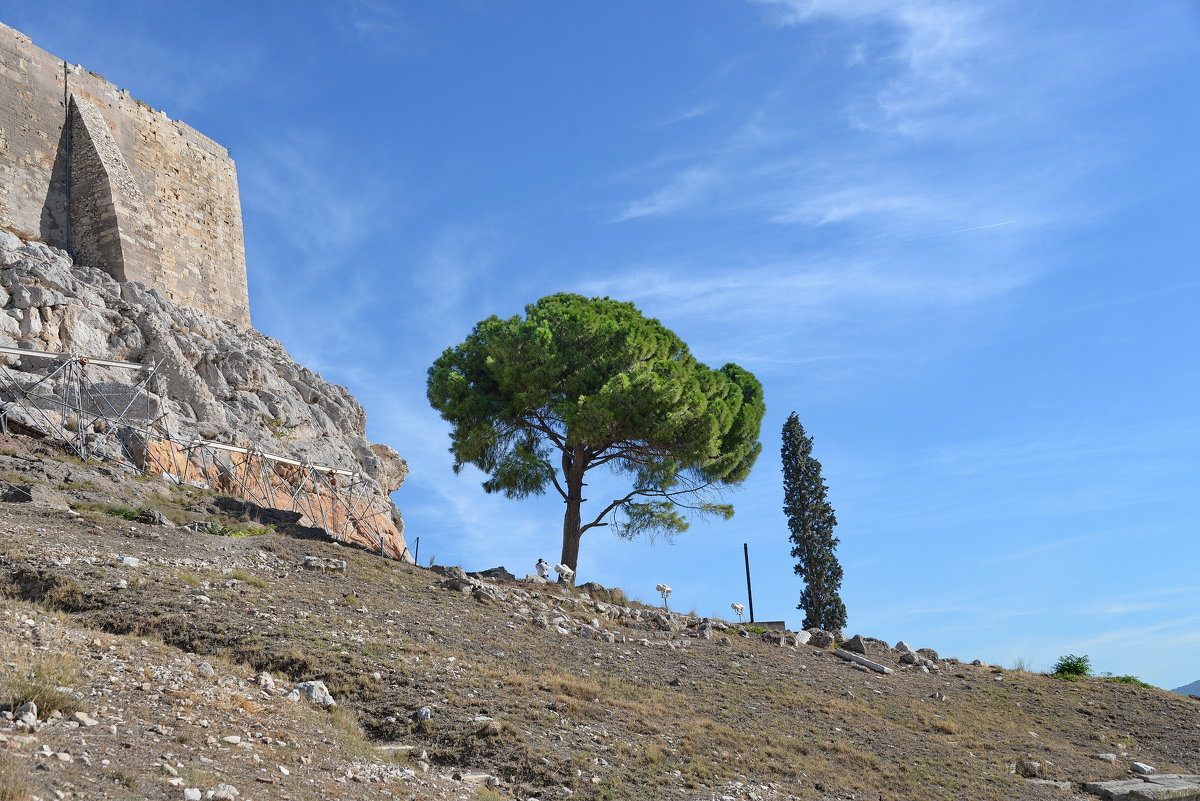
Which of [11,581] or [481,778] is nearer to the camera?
[481,778]

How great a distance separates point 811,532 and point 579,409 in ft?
36.2

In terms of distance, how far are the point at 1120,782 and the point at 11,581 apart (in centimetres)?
1321

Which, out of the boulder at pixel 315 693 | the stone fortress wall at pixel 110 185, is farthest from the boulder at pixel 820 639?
the stone fortress wall at pixel 110 185

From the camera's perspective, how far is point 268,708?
762 cm

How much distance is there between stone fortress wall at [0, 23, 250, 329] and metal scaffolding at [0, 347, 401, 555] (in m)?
A: 5.97

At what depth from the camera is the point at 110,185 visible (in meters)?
27.3

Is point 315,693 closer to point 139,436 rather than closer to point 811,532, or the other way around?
point 139,436

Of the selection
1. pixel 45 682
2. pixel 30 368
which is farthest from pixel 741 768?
pixel 30 368

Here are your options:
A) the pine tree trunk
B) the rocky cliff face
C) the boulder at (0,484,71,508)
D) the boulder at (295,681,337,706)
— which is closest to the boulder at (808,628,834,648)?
the pine tree trunk

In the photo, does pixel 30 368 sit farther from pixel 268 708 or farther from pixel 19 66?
pixel 268 708

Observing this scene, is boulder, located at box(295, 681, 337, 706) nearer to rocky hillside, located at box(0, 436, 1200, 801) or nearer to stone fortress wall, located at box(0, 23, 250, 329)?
rocky hillside, located at box(0, 436, 1200, 801)

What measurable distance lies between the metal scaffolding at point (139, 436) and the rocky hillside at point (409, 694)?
1391 millimetres

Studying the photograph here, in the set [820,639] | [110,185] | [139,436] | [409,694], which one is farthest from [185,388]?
[409,694]

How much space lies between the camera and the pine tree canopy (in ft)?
71.1
